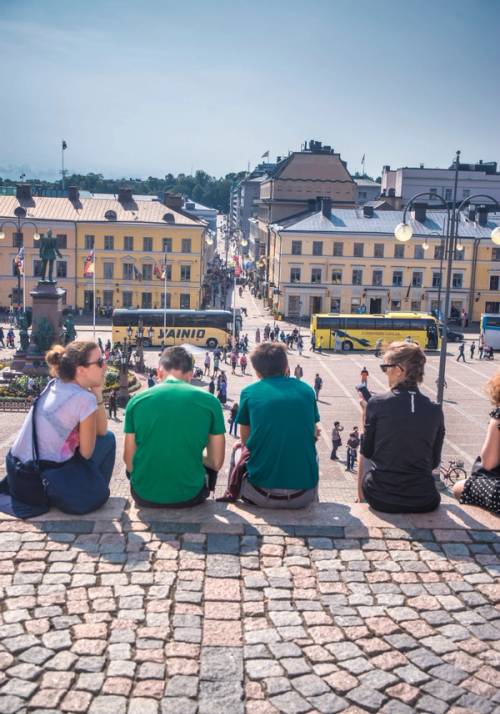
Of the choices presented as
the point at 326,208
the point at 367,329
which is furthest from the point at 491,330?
the point at 326,208

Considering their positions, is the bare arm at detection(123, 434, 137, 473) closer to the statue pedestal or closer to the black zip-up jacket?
the black zip-up jacket

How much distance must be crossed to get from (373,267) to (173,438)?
56759 millimetres

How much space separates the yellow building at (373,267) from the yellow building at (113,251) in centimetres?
748

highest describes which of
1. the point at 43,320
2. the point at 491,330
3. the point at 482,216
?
the point at 482,216

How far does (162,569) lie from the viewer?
588 centimetres

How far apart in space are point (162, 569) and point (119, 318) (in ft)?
142

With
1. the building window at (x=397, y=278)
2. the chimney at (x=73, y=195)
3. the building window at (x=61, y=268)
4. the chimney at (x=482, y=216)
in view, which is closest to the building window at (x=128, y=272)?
the building window at (x=61, y=268)

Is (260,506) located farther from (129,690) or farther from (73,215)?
(73,215)

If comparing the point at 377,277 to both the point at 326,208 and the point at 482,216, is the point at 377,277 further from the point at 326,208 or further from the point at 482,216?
the point at 482,216

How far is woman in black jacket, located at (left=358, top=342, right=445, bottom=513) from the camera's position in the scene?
6.81m

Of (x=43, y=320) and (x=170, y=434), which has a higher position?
(x=170, y=434)

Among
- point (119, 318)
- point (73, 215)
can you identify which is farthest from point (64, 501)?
point (73, 215)

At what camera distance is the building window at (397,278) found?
61.8 meters

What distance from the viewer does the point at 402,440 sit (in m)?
6.80
